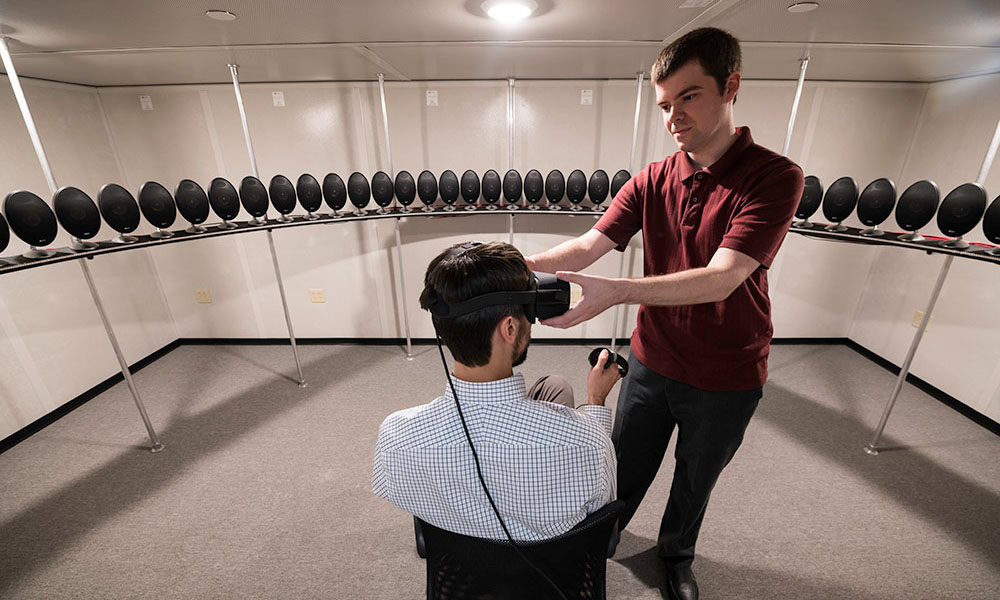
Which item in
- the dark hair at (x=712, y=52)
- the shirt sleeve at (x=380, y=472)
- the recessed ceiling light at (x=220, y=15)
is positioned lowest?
the shirt sleeve at (x=380, y=472)

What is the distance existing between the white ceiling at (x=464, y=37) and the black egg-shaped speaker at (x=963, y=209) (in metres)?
0.64

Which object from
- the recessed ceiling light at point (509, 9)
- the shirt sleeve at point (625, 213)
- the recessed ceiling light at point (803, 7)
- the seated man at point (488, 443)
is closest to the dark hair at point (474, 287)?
the seated man at point (488, 443)

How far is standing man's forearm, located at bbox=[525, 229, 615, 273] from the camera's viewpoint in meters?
1.29

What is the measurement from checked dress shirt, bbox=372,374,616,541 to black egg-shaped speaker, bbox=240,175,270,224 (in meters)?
2.26

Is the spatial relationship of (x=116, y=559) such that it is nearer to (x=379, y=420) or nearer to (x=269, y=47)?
(x=379, y=420)

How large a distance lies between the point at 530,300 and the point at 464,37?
5.58 ft

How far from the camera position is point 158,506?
74.5 inches

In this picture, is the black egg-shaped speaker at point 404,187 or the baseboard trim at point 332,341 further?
the baseboard trim at point 332,341

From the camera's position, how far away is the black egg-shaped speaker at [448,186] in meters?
2.81

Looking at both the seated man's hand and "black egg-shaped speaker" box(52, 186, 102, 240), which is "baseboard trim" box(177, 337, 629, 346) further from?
the seated man's hand

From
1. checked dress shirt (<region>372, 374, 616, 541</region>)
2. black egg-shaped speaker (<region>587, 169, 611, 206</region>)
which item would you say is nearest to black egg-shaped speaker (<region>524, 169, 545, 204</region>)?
black egg-shaped speaker (<region>587, 169, 611, 206</region>)

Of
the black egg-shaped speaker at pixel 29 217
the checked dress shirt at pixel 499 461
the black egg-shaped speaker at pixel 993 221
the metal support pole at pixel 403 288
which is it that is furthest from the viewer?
the metal support pole at pixel 403 288

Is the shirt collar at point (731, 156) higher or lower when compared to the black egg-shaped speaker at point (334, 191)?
higher

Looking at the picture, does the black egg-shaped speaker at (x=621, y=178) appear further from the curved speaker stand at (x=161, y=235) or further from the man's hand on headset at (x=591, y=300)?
the curved speaker stand at (x=161, y=235)
